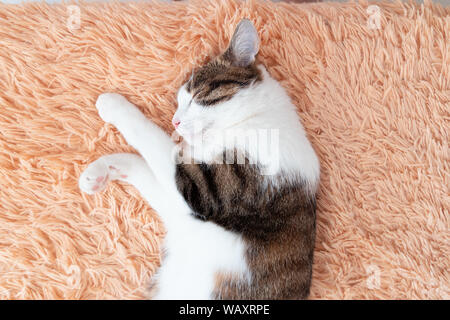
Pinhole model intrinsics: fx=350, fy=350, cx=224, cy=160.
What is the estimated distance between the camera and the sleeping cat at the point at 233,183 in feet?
3.99

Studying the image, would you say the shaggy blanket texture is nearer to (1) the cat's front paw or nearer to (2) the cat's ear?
(1) the cat's front paw

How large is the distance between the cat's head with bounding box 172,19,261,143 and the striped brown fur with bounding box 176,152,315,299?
0.49 feet

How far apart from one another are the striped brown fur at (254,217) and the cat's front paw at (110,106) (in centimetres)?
34

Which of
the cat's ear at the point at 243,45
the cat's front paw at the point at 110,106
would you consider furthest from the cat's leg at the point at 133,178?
the cat's ear at the point at 243,45

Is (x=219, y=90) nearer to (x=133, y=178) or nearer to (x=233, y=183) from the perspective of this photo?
(x=233, y=183)

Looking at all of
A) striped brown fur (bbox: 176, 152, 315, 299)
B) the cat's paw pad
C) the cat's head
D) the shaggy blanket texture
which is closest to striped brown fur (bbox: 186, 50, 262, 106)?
the cat's head

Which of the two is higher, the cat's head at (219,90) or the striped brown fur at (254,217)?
the cat's head at (219,90)

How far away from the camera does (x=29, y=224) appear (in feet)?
4.54

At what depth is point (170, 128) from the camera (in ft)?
4.67

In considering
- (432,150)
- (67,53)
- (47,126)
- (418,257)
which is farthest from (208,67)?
(418,257)

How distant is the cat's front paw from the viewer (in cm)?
134

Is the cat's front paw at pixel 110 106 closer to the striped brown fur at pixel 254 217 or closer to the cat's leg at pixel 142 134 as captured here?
the cat's leg at pixel 142 134

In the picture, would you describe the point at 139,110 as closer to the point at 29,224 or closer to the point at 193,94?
the point at 193,94
